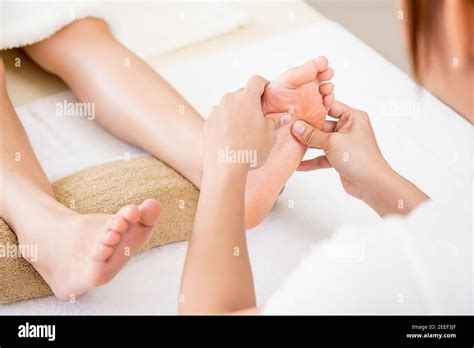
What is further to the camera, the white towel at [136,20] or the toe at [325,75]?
the white towel at [136,20]

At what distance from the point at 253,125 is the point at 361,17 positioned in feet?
2.32

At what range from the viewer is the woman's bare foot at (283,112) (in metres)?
0.81

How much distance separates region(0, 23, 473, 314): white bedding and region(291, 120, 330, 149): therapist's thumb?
12cm

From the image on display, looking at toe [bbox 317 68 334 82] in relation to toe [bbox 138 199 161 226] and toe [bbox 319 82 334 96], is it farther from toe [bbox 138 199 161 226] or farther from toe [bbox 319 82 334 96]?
toe [bbox 138 199 161 226]

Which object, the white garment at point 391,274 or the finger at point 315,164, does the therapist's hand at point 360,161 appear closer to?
the finger at point 315,164

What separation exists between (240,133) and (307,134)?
95 mm

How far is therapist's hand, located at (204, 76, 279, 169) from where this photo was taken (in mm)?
750

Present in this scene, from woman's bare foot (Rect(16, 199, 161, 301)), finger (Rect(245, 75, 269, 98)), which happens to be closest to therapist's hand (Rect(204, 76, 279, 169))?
finger (Rect(245, 75, 269, 98))

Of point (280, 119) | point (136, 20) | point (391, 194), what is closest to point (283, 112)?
point (280, 119)

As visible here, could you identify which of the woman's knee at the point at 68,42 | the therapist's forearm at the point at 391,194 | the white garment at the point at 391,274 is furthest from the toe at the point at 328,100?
the woman's knee at the point at 68,42

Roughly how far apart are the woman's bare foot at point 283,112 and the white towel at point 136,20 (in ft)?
1.24

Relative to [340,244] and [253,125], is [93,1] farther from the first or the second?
[340,244]

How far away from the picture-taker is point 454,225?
0.66 metres

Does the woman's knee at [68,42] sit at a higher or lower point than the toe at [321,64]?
lower
